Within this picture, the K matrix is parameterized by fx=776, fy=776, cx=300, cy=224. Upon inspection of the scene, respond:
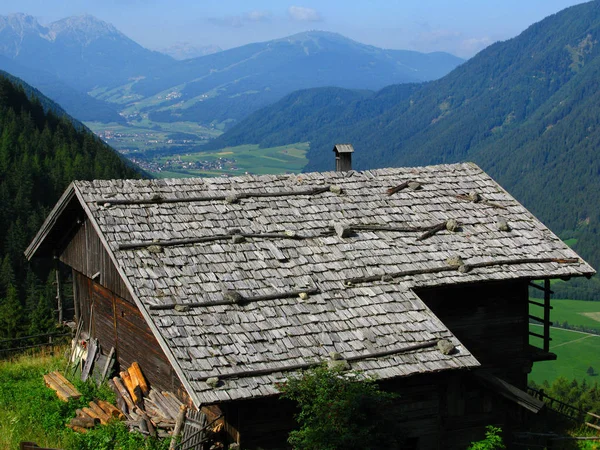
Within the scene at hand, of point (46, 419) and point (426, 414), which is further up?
point (426, 414)

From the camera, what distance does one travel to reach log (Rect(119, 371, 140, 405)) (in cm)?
1547

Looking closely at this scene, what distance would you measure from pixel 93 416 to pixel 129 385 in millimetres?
1048

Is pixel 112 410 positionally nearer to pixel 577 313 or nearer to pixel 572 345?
pixel 572 345

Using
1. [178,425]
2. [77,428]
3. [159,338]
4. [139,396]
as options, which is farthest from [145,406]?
[159,338]

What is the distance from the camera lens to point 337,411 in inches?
464

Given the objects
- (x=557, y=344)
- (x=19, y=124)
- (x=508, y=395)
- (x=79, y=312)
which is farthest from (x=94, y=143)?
(x=508, y=395)

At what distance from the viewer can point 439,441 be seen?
14.7 meters

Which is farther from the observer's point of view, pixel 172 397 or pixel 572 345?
pixel 572 345

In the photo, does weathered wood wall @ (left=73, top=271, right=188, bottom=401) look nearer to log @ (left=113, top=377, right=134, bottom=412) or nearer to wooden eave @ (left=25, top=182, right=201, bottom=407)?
log @ (left=113, top=377, right=134, bottom=412)

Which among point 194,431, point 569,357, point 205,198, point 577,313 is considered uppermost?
point 205,198

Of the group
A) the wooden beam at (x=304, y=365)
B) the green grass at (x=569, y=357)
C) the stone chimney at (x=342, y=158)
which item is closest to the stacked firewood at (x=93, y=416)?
the wooden beam at (x=304, y=365)

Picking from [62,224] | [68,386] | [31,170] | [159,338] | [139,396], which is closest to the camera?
[159,338]

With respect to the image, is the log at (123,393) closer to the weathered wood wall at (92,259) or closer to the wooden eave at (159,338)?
the weathered wood wall at (92,259)

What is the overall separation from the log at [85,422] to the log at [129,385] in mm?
821
